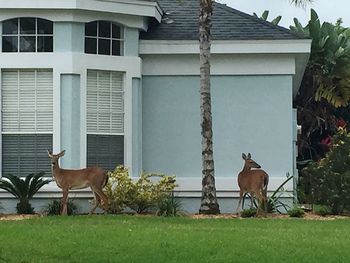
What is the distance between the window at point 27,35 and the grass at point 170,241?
4503 millimetres

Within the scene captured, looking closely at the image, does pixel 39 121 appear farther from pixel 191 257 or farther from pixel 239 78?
pixel 191 257

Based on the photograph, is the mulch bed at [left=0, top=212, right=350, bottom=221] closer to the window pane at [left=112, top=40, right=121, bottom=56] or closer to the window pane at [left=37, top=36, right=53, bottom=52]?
the window pane at [left=37, top=36, right=53, bottom=52]

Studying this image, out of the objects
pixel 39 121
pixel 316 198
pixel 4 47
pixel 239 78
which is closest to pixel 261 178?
pixel 316 198

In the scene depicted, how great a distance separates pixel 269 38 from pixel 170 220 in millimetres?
5599

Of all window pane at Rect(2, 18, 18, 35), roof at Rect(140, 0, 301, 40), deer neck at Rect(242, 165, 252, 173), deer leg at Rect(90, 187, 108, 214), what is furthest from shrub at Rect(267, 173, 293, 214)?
window pane at Rect(2, 18, 18, 35)

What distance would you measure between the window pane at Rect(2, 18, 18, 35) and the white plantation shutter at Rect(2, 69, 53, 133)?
0.83m

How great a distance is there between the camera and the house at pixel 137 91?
19.5 metres

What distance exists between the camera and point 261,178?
740 inches

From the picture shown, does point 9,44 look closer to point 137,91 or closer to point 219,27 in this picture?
point 137,91

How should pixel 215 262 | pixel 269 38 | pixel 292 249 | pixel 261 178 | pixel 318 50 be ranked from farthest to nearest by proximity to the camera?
pixel 318 50, pixel 269 38, pixel 261 178, pixel 292 249, pixel 215 262

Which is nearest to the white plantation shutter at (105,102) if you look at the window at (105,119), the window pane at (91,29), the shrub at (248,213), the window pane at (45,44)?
the window at (105,119)

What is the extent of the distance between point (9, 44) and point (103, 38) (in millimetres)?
1986

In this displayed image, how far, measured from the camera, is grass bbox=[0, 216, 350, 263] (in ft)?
38.8

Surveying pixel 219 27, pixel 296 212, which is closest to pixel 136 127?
pixel 219 27
